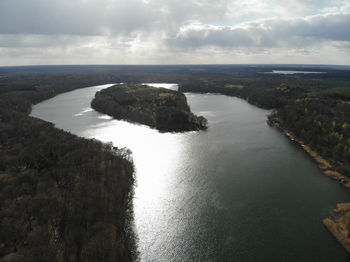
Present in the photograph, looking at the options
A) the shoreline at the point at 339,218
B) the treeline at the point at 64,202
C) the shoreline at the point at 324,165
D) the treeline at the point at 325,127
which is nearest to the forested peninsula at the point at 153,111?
the treeline at the point at 64,202

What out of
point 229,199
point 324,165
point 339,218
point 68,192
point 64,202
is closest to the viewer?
point 339,218

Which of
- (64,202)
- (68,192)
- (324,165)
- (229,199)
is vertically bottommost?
(229,199)

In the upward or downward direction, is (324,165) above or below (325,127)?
below

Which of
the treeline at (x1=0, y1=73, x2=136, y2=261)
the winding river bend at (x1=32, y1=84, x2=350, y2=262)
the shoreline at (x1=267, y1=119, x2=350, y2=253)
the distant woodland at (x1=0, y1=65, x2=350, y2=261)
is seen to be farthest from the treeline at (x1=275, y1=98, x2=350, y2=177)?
the treeline at (x1=0, y1=73, x2=136, y2=261)

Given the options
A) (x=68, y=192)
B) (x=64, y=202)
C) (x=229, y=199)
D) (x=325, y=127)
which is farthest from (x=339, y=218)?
(x=68, y=192)

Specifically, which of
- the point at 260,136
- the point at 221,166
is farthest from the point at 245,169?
the point at 260,136

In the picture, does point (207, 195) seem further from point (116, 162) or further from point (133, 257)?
point (116, 162)

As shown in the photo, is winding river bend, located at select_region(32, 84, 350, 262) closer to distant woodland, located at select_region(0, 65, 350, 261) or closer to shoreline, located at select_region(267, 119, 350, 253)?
shoreline, located at select_region(267, 119, 350, 253)

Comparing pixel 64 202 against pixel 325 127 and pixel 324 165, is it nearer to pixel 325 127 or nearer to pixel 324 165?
pixel 324 165

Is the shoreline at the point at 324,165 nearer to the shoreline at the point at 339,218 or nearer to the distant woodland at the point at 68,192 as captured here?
the shoreline at the point at 339,218
